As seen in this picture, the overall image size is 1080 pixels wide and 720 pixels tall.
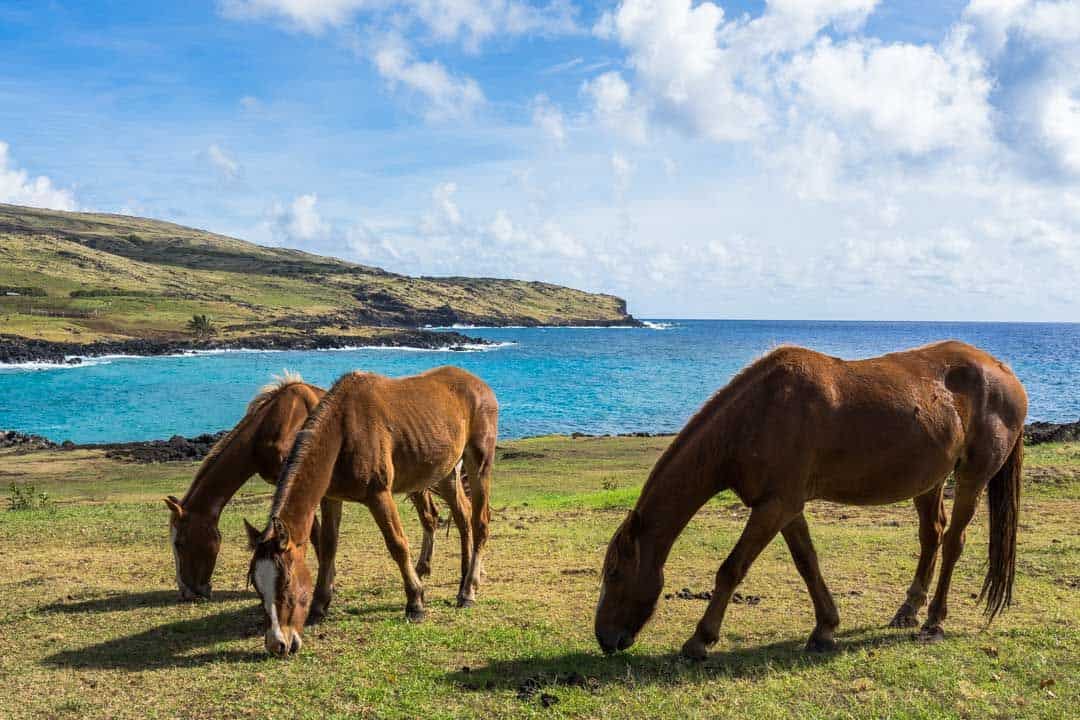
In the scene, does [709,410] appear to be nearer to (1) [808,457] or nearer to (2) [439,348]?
(1) [808,457]

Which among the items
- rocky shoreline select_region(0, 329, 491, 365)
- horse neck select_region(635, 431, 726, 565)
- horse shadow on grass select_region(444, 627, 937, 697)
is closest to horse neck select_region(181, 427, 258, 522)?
horse shadow on grass select_region(444, 627, 937, 697)

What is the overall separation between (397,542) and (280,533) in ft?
6.16

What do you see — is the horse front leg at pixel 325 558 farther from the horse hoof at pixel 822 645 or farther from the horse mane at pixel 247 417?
the horse hoof at pixel 822 645

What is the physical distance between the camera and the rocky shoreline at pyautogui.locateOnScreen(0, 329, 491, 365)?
9038cm

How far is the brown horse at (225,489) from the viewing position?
9109 mm

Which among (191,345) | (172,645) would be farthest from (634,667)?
(191,345)

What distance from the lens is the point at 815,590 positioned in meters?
7.45

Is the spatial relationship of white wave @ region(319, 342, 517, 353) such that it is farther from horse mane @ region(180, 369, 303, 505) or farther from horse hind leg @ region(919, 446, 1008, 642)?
horse hind leg @ region(919, 446, 1008, 642)

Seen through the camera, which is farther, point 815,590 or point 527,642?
point 527,642

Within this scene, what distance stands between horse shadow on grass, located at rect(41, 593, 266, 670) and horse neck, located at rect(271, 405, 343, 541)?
1.48 metres

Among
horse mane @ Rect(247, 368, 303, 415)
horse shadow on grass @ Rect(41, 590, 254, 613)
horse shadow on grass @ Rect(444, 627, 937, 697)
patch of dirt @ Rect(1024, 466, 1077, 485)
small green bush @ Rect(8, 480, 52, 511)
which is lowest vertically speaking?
small green bush @ Rect(8, 480, 52, 511)

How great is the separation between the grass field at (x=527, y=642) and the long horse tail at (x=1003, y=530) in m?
0.38

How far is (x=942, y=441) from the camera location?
24.6 ft

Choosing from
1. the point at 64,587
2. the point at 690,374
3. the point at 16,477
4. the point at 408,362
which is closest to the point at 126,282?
the point at 408,362
